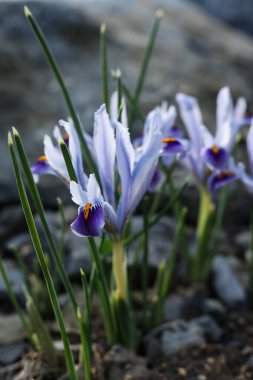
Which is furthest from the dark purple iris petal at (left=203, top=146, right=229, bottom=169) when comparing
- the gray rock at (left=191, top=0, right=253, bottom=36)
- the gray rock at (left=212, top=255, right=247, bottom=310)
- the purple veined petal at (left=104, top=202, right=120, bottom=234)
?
the gray rock at (left=191, top=0, right=253, bottom=36)

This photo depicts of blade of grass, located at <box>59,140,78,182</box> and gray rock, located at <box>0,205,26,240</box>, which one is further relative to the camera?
gray rock, located at <box>0,205,26,240</box>

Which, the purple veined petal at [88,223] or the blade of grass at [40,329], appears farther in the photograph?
the blade of grass at [40,329]

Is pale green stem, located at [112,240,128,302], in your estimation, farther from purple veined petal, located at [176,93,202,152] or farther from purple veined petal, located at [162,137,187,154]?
purple veined petal, located at [176,93,202,152]

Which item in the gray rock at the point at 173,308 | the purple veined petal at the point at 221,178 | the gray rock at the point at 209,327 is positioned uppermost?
the purple veined petal at the point at 221,178

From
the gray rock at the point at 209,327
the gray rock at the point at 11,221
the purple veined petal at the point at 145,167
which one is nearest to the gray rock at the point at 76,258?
the gray rock at the point at 11,221

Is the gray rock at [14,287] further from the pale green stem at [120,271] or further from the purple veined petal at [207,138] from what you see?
the purple veined petal at [207,138]

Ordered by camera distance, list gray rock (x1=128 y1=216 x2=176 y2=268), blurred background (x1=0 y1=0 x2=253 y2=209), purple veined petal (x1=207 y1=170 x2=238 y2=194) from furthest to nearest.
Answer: blurred background (x1=0 y1=0 x2=253 y2=209) < gray rock (x1=128 y1=216 x2=176 y2=268) < purple veined petal (x1=207 y1=170 x2=238 y2=194)

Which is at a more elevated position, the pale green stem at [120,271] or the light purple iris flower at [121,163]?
the light purple iris flower at [121,163]

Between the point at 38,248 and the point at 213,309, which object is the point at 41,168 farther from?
the point at 213,309
